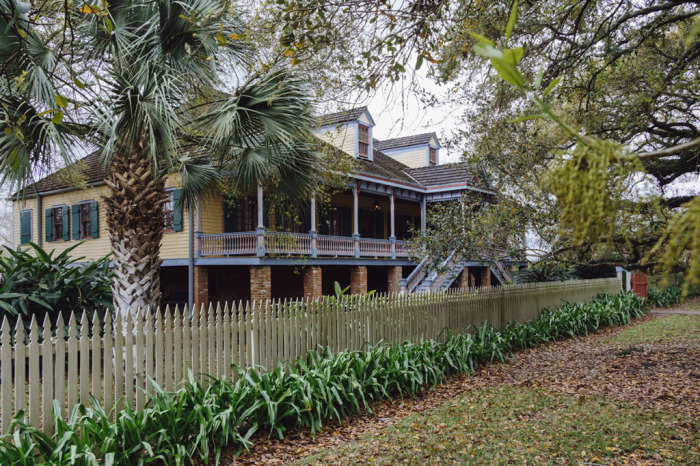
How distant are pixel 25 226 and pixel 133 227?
20232 millimetres

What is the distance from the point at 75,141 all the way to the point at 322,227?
15.7 metres

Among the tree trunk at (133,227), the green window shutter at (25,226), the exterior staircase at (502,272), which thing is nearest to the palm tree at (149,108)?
the tree trunk at (133,227)

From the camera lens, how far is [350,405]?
6.88m

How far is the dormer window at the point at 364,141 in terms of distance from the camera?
23781 millimetres

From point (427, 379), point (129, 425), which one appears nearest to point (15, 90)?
point (129, 425)

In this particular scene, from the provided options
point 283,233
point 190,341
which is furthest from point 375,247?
point 190,341

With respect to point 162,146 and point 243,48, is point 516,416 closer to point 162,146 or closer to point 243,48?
point 162,146

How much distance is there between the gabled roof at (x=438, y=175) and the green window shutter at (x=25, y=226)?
61.9ft

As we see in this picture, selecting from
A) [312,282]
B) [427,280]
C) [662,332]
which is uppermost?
[312,282]

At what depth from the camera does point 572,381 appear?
8531mm

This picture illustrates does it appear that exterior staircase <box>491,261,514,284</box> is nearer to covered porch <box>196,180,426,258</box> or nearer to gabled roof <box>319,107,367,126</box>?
covered porch <box>196,180,426,258</box>

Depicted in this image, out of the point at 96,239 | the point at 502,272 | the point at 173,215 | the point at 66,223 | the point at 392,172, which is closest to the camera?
the point at 173,215

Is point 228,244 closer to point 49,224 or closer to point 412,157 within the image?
point 49,224

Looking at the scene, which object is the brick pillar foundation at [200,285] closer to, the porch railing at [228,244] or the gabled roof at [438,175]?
the porch railing at [228,244]
